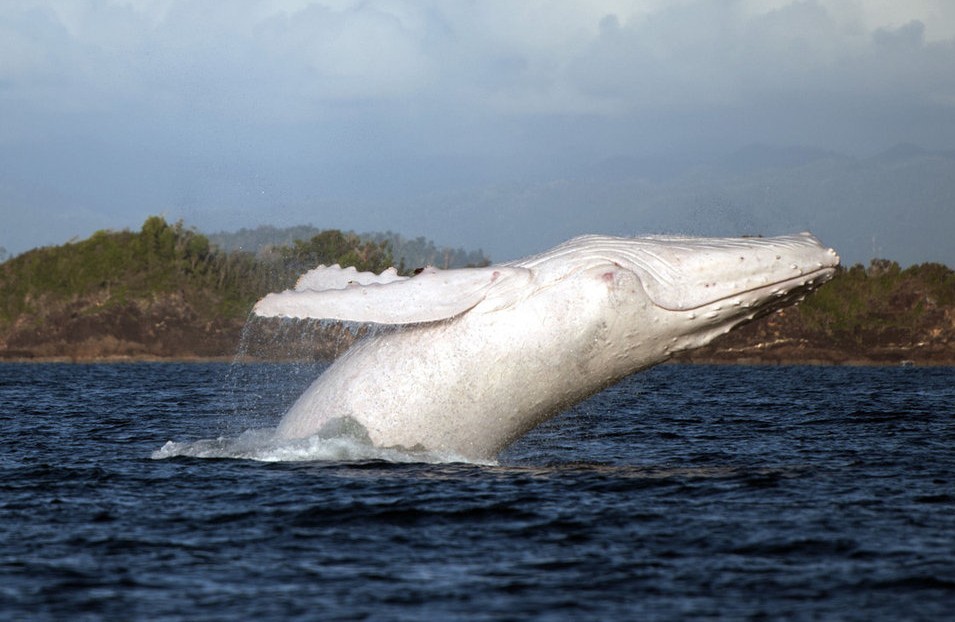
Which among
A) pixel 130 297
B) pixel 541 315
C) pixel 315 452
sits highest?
pixel 130 297

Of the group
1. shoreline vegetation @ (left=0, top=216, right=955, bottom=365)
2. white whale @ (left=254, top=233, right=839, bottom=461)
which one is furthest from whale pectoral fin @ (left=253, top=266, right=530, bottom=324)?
shoreline vegetation @ (left=0, top=216, right=955, bottom=365)

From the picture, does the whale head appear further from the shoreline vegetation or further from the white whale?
the shoreline vegetation

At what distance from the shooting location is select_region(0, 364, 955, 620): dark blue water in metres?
8.28

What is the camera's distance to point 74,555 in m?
9.72

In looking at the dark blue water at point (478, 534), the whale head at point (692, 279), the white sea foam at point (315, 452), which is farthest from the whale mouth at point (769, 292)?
the white sea foam at point (315, 452)

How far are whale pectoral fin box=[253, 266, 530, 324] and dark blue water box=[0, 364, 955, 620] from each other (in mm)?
1702

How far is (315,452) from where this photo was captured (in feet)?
45.3

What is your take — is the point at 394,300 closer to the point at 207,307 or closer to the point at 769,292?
the point at 769,292

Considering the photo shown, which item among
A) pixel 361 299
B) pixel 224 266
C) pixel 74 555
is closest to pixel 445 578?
pixel 74 555

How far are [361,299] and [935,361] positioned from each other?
3352 inches

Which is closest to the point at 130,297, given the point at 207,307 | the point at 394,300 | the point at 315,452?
the point at 207,307

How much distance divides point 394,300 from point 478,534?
2.72 m

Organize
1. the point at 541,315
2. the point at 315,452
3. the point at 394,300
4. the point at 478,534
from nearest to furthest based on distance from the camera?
1. the point at 478,534
2. the point at 394,300
3. the point at 541,315
4. the point at 315,452

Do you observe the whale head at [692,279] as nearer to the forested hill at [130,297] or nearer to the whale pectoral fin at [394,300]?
the whale pectoral fin at [394,300]
